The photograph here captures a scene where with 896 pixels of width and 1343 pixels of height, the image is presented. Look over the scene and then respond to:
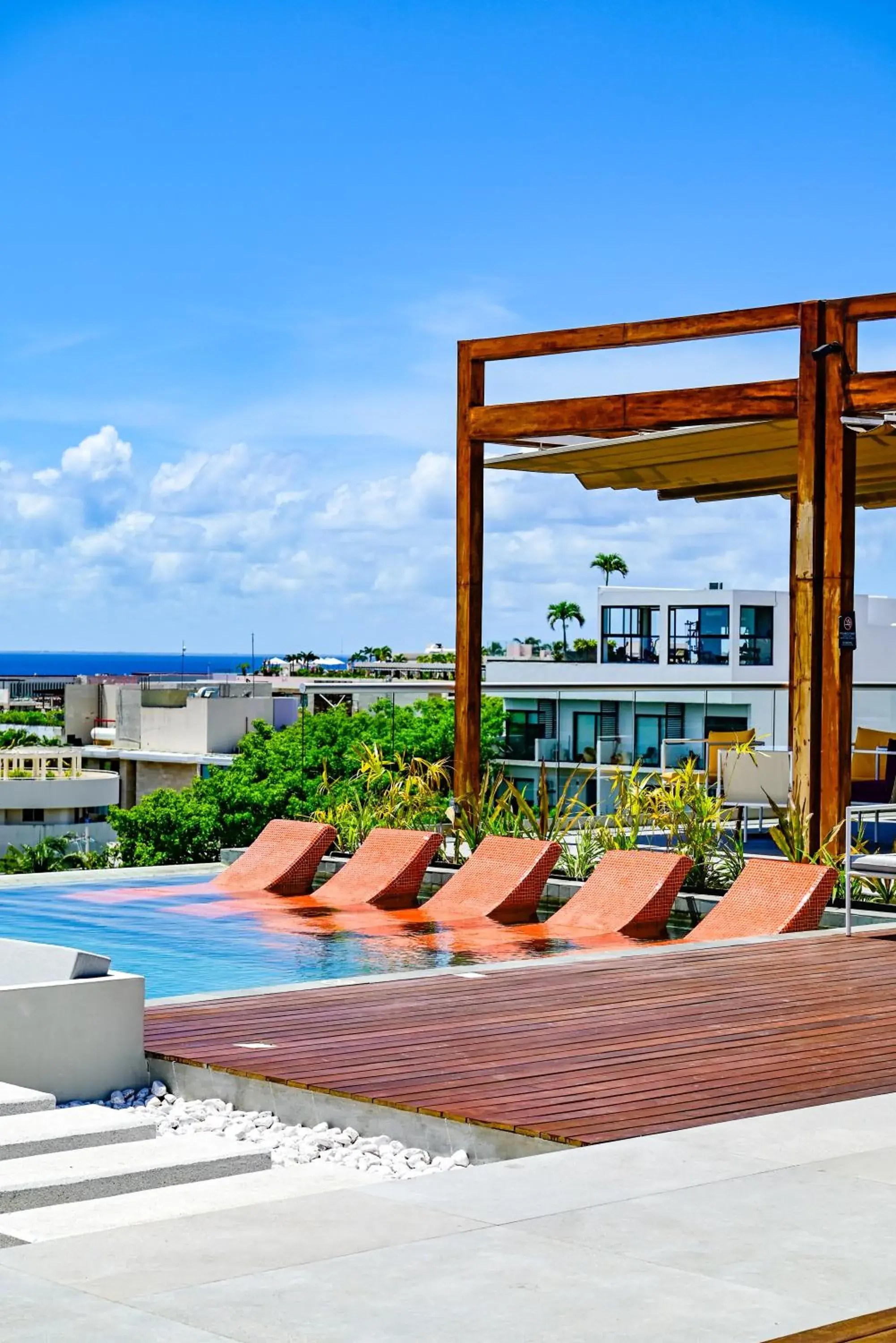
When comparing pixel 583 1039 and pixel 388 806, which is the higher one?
pixel 388 806

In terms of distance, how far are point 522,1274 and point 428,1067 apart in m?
2.32

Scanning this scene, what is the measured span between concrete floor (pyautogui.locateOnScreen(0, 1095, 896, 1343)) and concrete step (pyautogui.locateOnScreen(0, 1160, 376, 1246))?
0.29 meters

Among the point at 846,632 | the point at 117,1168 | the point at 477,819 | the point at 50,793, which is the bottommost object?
the point at 50,793

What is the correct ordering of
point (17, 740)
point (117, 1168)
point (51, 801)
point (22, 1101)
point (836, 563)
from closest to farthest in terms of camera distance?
point (117, 1168) → point (22, 1101) → point (836, 563) → point (51, 801) → point (17, 740)

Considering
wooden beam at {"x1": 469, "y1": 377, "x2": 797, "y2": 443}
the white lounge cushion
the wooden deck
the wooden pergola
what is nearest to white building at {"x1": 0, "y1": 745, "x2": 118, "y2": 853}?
the wooden pergola

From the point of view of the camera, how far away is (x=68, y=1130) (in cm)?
548

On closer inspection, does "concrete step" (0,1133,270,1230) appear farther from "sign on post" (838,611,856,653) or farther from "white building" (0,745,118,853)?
"white building" (0,745,118,853)

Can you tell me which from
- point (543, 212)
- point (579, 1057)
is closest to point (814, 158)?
point (543, 212)

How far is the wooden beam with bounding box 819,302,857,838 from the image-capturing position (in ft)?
35.5

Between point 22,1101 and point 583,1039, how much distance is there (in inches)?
80.3

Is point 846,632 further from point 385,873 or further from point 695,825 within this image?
point 385,873

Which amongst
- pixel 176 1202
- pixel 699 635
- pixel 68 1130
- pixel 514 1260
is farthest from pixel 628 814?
pixel 699 635

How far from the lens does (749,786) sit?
41.6 ft

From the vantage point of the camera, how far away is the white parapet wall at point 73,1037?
247 inches
